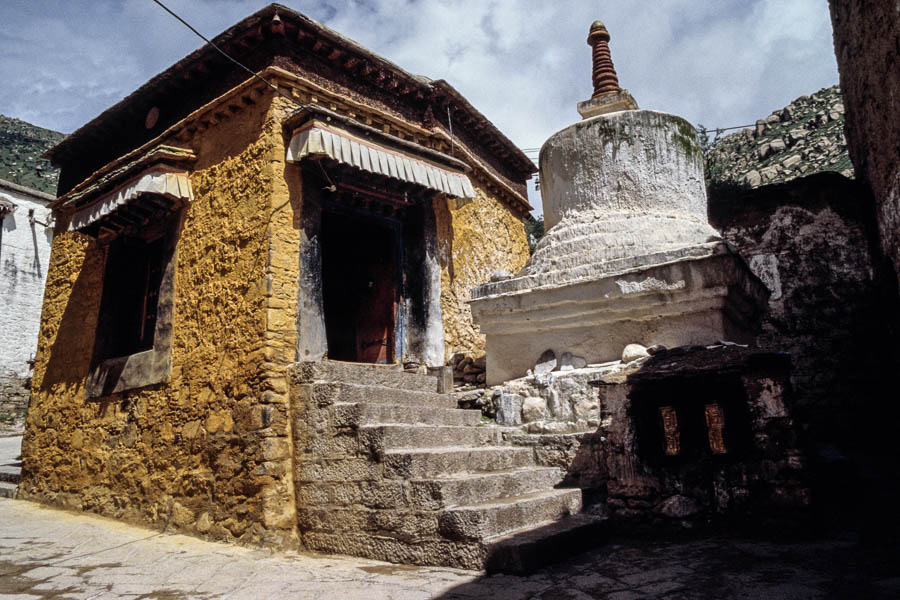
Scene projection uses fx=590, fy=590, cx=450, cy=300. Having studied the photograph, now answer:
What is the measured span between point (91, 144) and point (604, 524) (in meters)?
9.23

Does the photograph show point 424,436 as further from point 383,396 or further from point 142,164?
point 142,164

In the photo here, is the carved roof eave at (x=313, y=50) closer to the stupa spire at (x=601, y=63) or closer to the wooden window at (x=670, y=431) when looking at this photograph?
the stupa spire at (x=601, y=63)

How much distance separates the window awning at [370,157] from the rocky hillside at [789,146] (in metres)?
10.8

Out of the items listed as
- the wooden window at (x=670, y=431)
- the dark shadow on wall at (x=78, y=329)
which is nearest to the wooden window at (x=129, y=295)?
the dark shadow on wall at (x=78, y=329)

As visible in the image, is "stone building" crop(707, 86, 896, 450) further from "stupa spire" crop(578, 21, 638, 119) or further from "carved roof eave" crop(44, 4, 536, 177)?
"carved roof eave" crop(44, 4, 536, 177)

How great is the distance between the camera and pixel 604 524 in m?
3.82

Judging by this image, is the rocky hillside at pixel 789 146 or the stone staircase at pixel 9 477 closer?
the stone staircase at pixel 9 477

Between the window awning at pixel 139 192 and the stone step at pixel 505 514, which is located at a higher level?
the window awning at pixel 139 192

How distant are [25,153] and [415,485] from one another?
111ft

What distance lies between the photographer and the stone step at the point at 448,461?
4148 mm

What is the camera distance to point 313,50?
6836 millimetres

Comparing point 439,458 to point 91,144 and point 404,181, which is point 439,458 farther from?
point 91,144

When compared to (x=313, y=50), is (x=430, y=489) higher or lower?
lower

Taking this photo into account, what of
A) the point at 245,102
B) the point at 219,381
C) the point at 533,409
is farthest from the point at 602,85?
the point at 219,381
